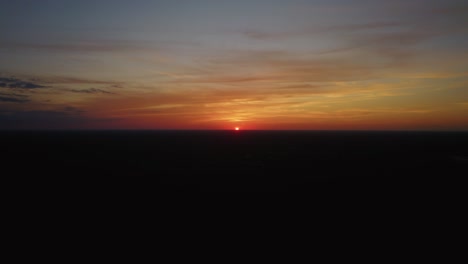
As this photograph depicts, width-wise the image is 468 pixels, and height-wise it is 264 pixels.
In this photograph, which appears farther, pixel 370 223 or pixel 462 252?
pixel 370 223

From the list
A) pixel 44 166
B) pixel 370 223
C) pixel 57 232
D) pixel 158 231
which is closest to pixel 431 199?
pixel 370 223

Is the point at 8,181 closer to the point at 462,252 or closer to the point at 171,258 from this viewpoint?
the point at 171,258

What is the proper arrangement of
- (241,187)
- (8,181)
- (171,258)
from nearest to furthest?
(171,258), (241,187), (8,181)

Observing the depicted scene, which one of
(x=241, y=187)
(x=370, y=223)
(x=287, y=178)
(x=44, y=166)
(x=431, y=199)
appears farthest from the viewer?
(x=44, y=166)

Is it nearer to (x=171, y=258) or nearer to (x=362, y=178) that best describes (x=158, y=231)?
(x=171, y=258)

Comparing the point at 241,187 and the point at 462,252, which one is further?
the point at 241,187

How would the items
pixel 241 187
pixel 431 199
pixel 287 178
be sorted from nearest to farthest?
1. pixel 431 199
2. pixel 241 187
3. pixel 287 178

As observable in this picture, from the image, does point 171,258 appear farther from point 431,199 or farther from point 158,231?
point 431,199

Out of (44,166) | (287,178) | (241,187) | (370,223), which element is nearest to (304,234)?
(370,223)

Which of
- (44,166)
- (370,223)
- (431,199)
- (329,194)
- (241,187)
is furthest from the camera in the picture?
(44,166)
